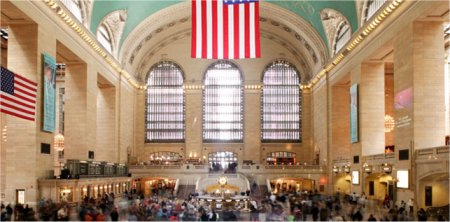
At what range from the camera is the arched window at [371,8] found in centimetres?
3347

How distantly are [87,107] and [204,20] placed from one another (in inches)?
596

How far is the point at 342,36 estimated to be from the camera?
42.3 m

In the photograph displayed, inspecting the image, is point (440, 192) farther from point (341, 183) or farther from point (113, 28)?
point (113, 28)

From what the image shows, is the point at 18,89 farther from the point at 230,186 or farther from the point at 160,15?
the point at 160,15

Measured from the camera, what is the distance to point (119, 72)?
4712 cm

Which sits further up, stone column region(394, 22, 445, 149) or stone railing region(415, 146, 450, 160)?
stone column region(394, 22, 445, 149)

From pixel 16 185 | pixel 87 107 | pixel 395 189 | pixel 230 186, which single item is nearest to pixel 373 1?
pixel 395 189

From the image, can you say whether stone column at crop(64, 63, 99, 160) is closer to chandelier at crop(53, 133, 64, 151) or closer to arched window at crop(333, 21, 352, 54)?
chandelier at crop(53, 133, 64, 151)

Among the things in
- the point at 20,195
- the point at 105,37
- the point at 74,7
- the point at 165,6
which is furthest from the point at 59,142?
the point at 20,195

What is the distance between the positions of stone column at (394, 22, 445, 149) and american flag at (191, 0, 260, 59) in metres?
8.14

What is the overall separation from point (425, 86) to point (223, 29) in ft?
34.3

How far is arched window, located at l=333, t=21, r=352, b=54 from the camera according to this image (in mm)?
40625

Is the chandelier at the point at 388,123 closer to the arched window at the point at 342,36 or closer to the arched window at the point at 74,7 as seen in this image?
the arched window at the point at 342,36

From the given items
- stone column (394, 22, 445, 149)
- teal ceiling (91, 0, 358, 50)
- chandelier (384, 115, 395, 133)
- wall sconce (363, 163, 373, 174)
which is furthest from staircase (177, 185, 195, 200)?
stone column (394, 22, 445, 149)
